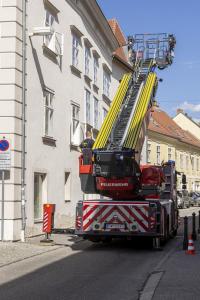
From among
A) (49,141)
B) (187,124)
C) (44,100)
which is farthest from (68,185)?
(187,124)

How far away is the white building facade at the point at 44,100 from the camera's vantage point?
15.8 m

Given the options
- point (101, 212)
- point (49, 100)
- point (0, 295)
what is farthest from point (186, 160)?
point (0, 295)

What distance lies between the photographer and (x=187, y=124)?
8069 centimetres

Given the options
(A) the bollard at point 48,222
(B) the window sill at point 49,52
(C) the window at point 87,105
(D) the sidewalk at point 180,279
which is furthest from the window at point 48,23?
(D) the sidewalk at point 180,279

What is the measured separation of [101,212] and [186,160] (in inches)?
2109

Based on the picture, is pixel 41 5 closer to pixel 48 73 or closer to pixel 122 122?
pixel 48 73

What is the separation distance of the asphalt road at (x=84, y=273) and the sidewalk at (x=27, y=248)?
26 centimetres

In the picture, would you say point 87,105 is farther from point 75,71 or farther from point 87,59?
point 75,71

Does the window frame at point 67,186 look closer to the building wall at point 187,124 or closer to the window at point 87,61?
the window at point 87,61

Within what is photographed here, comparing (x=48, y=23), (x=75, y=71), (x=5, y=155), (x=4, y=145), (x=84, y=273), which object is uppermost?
(x=48, y=23)

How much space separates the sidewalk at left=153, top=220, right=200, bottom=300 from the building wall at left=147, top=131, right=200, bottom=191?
3647cm

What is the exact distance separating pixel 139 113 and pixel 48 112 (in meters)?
3.74

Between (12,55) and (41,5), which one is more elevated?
(41,5)

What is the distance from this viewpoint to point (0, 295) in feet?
26.5
